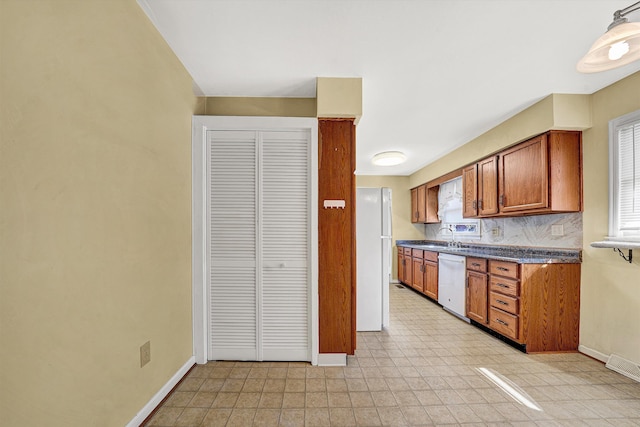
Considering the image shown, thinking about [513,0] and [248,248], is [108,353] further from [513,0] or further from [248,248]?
[513,0]

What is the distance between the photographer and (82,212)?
132 cm

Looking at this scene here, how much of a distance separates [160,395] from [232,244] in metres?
1.24

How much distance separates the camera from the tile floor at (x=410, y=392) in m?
1.87

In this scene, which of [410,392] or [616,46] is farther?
[410,392]

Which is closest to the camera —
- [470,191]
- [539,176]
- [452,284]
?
[539,176]

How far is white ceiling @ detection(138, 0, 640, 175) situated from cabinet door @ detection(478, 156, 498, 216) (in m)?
0.82

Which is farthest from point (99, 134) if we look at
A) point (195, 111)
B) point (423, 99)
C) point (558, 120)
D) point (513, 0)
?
point (558, 120)

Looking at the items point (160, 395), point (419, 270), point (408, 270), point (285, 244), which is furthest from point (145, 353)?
point (408, 270)

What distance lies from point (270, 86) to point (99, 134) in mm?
1617

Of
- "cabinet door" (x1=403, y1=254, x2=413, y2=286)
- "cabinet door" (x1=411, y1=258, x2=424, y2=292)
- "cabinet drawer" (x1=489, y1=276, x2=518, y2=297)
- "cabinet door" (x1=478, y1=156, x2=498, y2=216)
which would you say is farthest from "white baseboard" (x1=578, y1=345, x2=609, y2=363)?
"cabinet door" (x1=403, y1=254, x2=413, y2=286)

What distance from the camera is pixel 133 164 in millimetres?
1700

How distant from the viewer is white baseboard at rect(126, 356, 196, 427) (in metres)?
1.73

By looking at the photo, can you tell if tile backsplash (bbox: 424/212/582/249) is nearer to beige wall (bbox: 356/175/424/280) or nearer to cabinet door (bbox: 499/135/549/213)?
cabinet door (bbox: 499/135/549/213)

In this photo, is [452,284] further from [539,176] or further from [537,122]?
[537,122]
